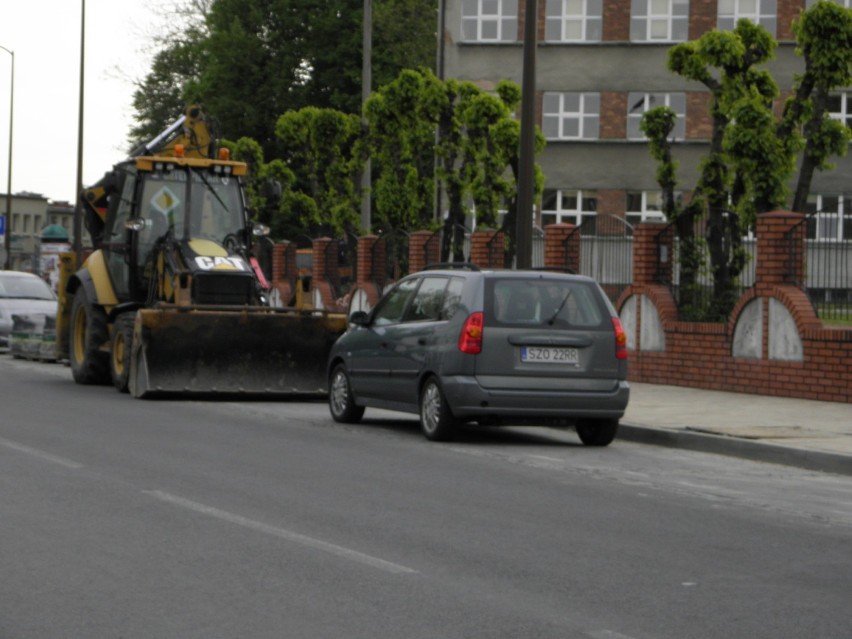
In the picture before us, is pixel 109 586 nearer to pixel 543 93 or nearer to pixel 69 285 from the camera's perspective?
pixel 69 285

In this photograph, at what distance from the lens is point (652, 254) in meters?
25.3

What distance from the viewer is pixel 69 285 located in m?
26.0

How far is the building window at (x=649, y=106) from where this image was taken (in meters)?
55.2

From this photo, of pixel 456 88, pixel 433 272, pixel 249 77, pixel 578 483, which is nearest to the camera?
pixel 578 483

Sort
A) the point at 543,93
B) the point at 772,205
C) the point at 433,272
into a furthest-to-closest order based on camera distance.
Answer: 1. the point at 543,93
2. the point at 772,205
3. the point at 433,272

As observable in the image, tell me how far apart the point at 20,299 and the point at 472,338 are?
883 inches

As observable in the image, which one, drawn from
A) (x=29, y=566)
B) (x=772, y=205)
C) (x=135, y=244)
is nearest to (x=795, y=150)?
(x=772, y=205)

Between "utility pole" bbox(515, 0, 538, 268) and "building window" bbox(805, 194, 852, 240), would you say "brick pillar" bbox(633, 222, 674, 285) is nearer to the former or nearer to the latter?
"building window" bbox(805, 194, 852, 240)

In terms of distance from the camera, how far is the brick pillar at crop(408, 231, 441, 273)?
34250mm

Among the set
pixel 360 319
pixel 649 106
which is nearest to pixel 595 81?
pixel 649 106

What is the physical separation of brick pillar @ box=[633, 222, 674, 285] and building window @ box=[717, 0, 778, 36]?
30210mm

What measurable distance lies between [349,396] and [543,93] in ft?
127

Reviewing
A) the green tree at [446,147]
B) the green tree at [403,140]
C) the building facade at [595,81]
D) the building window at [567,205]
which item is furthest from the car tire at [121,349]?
the building window at [567,205]

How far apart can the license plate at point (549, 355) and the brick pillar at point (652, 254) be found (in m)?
9.49
